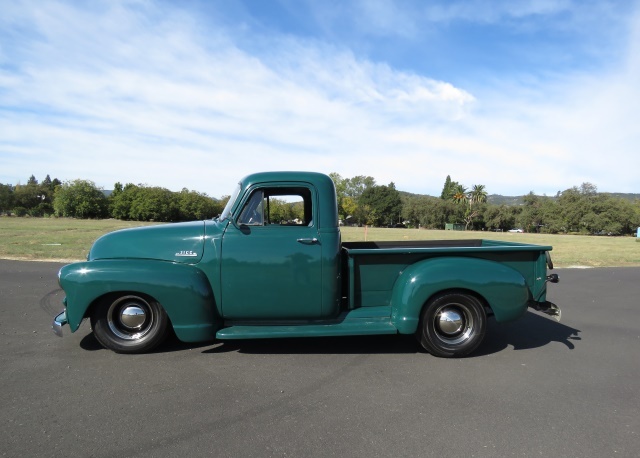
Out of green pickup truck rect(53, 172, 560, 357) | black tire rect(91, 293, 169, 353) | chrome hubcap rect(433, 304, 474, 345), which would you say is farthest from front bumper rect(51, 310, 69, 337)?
chrome hubcap rect(433, 304, 474, 345)

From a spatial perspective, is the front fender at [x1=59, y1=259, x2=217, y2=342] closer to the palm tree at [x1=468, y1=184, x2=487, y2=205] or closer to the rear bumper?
the rear bumper

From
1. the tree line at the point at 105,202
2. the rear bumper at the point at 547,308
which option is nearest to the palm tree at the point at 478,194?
the tree line at the point at 105,202

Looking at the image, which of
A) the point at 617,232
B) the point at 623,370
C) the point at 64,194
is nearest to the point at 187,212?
the point at 64,194

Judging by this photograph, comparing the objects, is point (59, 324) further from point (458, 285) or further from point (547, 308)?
point (547, 308)

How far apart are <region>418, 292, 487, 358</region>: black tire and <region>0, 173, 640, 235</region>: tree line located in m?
43.1

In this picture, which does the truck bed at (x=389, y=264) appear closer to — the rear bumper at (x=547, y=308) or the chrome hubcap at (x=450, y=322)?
the rear bumper at (x=547, y=308)

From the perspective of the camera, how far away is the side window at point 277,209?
3.96 meters

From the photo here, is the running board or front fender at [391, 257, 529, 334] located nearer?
the running board

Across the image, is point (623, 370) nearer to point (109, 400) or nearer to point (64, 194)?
point (109, 400)

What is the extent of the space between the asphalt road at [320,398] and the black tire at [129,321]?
128 millimetres

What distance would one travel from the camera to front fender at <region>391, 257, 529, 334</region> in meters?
3.80

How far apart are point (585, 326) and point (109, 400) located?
5875 mm

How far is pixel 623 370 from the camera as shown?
373 centimetres

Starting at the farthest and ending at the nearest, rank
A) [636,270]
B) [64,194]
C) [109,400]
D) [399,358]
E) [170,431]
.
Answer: [64,194] → [636,270] → [399,358] → [109,400] → [170,431]
